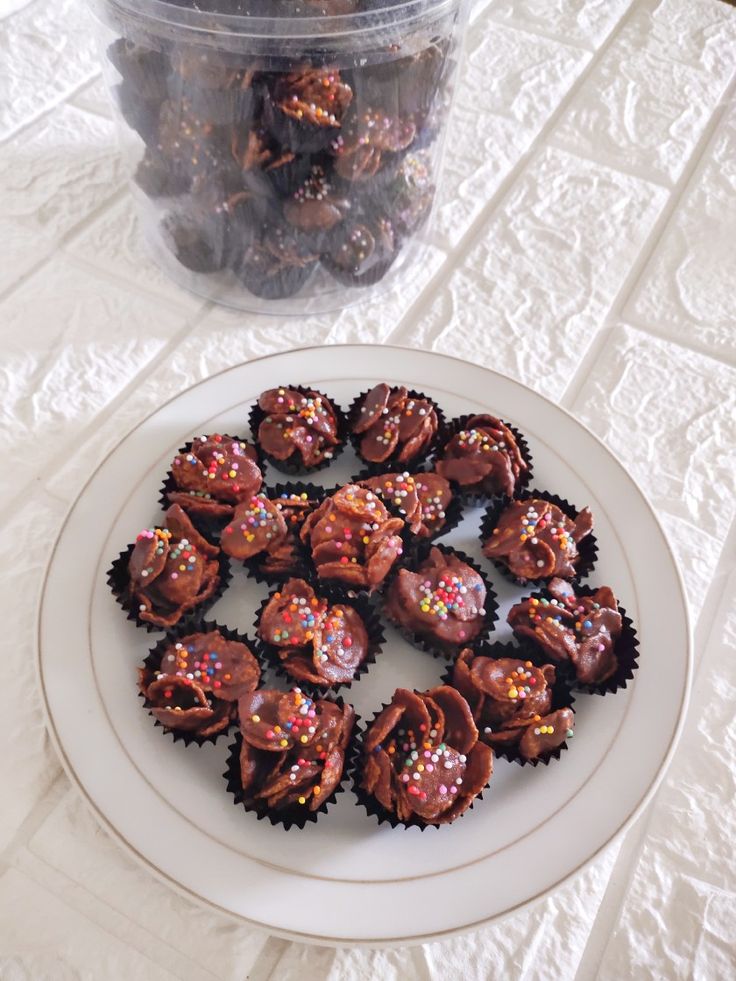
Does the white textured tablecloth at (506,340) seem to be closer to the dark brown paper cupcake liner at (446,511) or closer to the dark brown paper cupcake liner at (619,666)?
the dark brown paper cupcake liner at (619,666)

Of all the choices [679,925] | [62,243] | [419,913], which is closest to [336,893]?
[419,913]

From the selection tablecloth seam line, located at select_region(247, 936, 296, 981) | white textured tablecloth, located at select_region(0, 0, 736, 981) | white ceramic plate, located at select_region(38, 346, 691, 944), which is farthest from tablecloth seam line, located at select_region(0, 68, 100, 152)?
tablecloth seam line, located at select_region(247, 936, 296, 981)

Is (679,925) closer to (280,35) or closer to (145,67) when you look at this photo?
(280,35)

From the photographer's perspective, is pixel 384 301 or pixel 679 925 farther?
pixel 384 301

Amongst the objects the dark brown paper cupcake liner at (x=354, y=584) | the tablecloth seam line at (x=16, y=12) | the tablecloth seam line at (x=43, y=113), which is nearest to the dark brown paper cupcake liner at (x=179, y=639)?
the dark brown paper cupcake liner at (x=354, y=584)

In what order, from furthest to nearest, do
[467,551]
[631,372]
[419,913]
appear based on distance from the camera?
[631,372], [467,551], [419,913]

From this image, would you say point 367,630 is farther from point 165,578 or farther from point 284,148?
point 284,148

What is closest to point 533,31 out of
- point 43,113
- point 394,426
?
point 43,113
